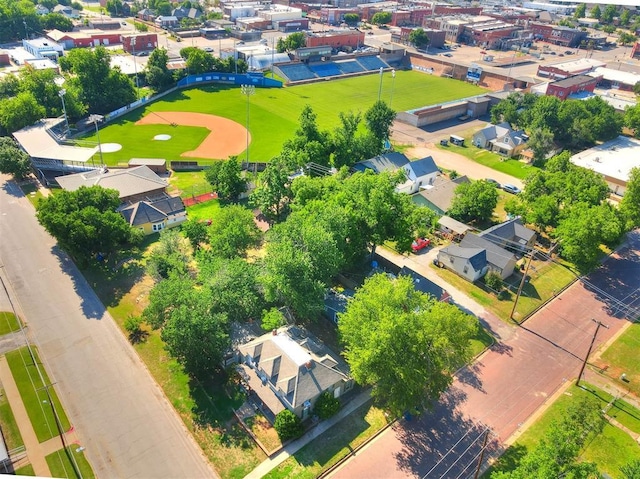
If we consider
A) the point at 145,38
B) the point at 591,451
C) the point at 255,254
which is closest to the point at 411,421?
the point at 591,451

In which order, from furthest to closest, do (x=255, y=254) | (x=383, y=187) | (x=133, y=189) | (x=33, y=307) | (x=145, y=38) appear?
(x=145, y=38) → (x=133, y=189) → (x=255, y=254) → (x=383, y=187) → (x=33, y=307)

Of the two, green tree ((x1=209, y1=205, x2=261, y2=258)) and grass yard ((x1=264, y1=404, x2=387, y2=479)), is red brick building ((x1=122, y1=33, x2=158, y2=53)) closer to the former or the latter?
green tree ((x1=209, y1=205, x2=261, y2=258))

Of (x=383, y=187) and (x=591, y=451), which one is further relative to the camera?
(x=383, y=187)

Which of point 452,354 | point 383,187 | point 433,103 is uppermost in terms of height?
point 383,187

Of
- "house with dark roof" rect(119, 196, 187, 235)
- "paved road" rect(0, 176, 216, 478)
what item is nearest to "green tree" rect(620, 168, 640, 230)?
"paved road" rect(0, 176, 216, 478)

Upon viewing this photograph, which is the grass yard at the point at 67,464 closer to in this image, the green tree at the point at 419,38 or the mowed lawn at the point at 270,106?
the mowed lawn at the point at 270,106

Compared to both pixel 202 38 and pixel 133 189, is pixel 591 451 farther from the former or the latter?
pixel 202 38

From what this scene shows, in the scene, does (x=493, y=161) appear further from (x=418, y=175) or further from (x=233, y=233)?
(x=233, y=233)
